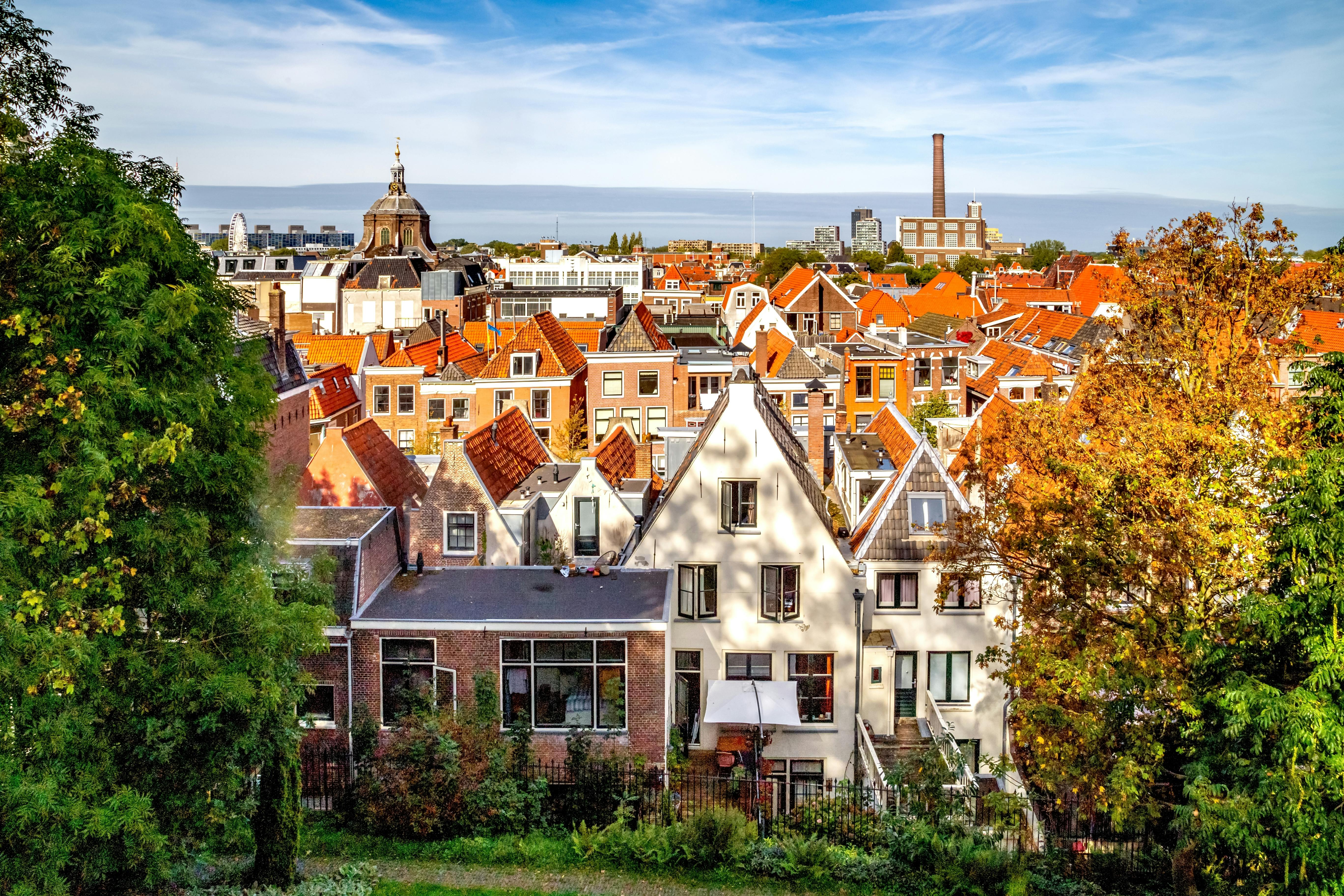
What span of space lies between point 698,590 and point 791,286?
81.1 m

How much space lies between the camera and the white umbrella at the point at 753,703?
23.0 meters

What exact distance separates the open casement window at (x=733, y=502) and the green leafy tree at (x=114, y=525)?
453 inches

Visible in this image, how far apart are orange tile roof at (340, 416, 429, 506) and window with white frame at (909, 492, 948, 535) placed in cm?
1384

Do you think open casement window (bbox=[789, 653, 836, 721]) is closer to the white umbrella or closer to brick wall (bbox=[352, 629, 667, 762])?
the white umbrella

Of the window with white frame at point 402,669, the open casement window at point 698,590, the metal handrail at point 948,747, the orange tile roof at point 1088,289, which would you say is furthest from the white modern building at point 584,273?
the window with white frame at point 402,669

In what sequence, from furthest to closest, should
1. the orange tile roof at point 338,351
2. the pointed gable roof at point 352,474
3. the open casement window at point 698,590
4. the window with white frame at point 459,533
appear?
1. the orange tile roof at point 338,351
2. the pointed gable roof at point 352,474
3. the window with white frame at point 459,533
4. the open casement window at point 698,590

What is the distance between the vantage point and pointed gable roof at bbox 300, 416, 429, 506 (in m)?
29.6

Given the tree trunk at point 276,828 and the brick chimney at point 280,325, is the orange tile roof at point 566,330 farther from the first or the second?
the tree trunk at point 276,828

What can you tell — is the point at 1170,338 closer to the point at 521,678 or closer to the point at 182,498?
the point at 521,678

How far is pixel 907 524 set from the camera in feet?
85.4

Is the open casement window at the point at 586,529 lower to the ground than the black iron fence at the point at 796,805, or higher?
higher

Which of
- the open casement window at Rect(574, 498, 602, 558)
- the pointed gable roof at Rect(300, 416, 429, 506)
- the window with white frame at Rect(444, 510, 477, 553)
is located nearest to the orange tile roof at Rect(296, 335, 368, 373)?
the pointed gable roof at Rect(300, 416, 429, 506)

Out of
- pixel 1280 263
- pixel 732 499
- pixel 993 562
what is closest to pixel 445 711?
pixel 732 499

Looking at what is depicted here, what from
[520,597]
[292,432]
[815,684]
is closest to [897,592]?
[815,684]
